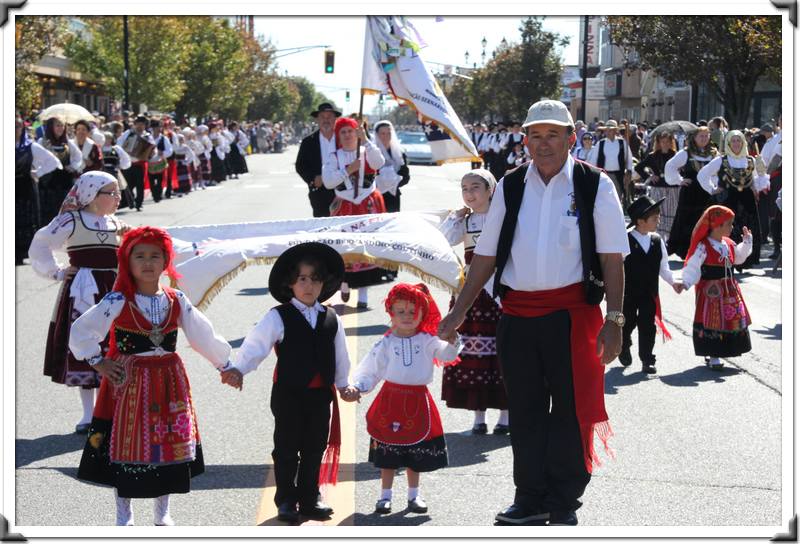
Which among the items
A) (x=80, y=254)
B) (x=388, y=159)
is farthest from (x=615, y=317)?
(x=388, y=159)

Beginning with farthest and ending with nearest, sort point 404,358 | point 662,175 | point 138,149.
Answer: point 138,149
point 662,175
point 404,358

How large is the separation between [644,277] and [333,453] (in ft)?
14.2

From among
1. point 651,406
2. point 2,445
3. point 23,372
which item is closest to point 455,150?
point 651,406

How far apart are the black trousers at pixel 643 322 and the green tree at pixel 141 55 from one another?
3581cm

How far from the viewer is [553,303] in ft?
18.1

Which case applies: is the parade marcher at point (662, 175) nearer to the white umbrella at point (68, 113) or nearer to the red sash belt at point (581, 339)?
the white umbrella at point (68, 113)

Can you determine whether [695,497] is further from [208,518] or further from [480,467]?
[208,518]

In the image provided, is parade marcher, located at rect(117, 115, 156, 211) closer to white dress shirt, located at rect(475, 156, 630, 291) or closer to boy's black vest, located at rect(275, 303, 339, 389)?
boy's black vest, located at rect(275, 303, 339, 389)

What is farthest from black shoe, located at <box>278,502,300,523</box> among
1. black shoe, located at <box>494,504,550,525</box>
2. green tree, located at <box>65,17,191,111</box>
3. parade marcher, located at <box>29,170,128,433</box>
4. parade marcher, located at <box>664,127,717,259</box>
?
green tree, located at <box>65,17,191,111</box>

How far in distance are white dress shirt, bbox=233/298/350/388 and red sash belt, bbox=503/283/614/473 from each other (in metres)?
0.82

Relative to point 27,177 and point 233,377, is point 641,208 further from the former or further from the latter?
point 27,177

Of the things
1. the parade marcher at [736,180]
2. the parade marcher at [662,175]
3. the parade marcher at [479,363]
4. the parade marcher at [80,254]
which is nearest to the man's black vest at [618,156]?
the parade marcher at [662,175]

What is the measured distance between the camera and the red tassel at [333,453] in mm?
5906

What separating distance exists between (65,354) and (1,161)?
1751mm
